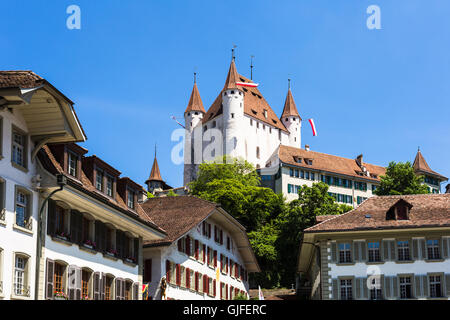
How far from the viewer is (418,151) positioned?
143 metres

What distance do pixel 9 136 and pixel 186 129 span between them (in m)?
124

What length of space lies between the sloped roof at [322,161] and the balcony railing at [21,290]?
316 feet

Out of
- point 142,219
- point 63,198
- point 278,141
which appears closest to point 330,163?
point 278,141

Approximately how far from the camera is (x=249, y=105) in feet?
472

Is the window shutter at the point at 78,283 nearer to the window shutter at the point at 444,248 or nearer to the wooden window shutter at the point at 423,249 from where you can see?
the wooden window shutter at the point at 423,249

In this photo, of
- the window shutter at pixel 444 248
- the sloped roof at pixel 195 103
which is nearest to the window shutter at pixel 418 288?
the window shutter at pixel 444 248

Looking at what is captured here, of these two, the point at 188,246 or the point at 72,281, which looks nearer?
the point at 72,281

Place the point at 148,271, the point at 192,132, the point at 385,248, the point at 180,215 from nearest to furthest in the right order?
the point at 148,271 → the point at 385,248 → the point at 180,215 → the point at 192,132

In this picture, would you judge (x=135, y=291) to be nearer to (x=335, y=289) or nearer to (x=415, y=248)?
(x=335, y=289)

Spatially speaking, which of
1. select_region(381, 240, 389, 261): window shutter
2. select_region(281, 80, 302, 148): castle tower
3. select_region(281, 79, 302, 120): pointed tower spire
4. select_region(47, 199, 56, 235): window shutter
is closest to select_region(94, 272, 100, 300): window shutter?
select_region(47, 199, 56, 235): window shutter

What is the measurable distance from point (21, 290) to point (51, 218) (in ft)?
11.0

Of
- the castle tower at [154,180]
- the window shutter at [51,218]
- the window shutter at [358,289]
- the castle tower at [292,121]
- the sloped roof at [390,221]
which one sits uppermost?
the castle tower at [292,121]

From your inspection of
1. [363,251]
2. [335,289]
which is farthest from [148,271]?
[363,251]

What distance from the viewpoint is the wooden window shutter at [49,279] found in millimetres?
27719
